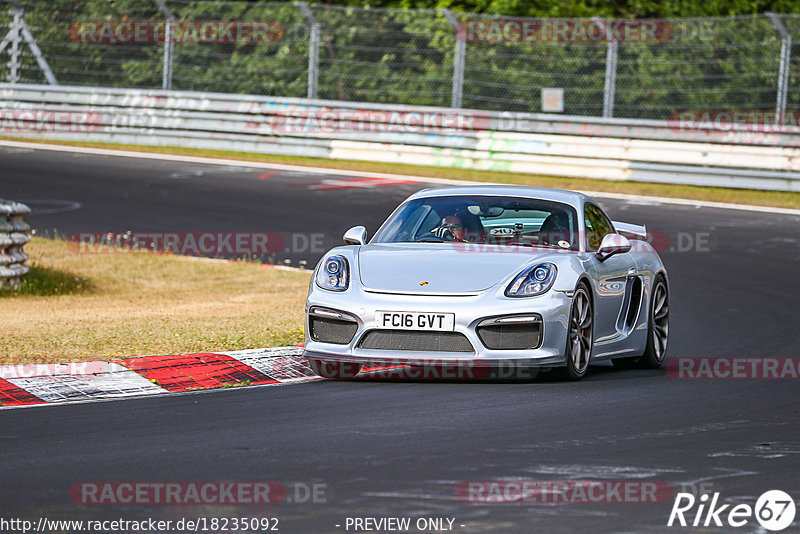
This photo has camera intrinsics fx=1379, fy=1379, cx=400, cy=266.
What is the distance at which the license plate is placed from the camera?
25.5 feet

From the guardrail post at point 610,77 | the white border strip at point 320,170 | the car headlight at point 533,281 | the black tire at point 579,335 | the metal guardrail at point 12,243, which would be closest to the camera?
the car headlight at point 533,281

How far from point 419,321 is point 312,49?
15.4 metres

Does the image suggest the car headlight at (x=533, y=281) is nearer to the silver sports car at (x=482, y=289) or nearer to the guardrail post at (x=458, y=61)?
the silver sports car at (x=482, y=289)

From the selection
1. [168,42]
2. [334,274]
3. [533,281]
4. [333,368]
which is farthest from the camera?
[168,42]

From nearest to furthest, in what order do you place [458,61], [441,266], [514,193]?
[441,266] → [514,193] → [458,61]

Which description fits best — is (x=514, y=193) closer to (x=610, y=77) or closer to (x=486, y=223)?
(x=486, y=223)

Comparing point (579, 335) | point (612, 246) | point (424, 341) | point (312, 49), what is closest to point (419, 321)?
point (424, 341)

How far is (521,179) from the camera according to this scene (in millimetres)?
21062

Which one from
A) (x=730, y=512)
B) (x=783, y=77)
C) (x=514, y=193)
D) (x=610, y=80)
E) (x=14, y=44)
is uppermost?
(x=14, y=44)

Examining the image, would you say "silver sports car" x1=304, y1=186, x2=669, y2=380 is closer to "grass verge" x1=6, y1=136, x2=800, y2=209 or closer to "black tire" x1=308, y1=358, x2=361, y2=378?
"black tire" x1=308, y1=358, x2=361, y2=378

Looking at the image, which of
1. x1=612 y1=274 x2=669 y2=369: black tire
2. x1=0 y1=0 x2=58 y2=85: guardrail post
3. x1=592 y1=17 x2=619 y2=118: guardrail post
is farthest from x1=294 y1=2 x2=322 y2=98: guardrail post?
x1=612 y1=274 x2=669 y2=369: black tire

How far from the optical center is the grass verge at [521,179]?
19609 mm

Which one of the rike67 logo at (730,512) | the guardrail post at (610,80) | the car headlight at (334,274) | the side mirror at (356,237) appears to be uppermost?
the guardrail post at (610,80)

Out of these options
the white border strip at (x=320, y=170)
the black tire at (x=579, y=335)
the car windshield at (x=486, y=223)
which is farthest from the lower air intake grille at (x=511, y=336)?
the white border strip at (x=320, y=170)
